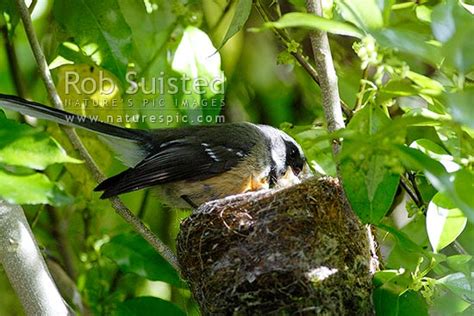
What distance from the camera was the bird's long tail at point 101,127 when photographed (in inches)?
119

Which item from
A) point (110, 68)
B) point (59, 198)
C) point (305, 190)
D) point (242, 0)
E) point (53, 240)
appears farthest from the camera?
point (53, 240)

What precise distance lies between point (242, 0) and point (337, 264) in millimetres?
847

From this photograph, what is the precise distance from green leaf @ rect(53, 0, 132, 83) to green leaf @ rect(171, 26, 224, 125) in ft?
0.88

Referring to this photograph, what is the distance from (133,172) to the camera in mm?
3283

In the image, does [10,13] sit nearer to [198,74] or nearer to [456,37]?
[198,74]

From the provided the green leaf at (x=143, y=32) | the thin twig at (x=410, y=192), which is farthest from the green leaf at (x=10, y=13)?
the thin twig at (x=410, y=192)

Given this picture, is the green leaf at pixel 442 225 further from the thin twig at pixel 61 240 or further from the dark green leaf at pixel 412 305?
the thin twig at pixel 61 240

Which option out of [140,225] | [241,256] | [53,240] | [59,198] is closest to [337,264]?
[241,256]

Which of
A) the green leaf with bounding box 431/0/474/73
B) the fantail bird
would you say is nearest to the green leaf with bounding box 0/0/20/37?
the fantail bird

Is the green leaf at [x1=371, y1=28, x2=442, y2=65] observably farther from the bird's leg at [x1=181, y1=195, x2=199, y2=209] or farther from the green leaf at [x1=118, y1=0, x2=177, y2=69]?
the bird's leg at [x1=181, y1=195, x2=199, y2=209]

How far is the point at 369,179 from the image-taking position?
7.45ft

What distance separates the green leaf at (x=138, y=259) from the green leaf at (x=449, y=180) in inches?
62.5

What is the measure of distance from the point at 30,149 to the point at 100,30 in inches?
45.8

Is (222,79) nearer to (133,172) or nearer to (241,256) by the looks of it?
(133,172)
